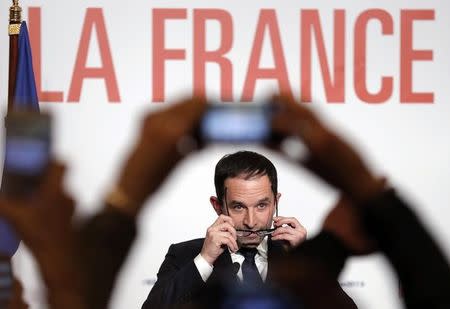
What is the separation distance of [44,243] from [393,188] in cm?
23

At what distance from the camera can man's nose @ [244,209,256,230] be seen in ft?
6.79

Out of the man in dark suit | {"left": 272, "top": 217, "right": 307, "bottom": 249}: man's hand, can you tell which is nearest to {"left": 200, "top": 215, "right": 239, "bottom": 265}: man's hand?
the man in dark suit

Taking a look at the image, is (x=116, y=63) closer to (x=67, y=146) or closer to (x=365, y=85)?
(x=67, y=146)

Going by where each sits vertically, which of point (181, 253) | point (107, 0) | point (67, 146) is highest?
point (107, 0)

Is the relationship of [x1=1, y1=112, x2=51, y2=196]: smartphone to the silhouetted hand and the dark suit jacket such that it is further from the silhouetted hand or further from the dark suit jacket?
the dark suit jacket

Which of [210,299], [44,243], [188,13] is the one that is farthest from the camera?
[188,13]

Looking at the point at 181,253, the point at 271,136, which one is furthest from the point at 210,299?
the point at 181,253

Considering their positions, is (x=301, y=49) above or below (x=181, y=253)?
above

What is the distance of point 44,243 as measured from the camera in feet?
1.44

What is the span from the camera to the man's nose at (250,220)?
6.79ft

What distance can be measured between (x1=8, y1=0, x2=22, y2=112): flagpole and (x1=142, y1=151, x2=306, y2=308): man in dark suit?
1287mm

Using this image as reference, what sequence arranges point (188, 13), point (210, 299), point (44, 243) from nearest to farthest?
point (44, 243) < point (210, 299) < point (188, 13)

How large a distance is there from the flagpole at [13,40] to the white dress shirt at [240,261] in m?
1.45

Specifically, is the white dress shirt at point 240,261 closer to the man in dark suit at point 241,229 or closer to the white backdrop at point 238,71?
the man in dark suit at point 241,229
